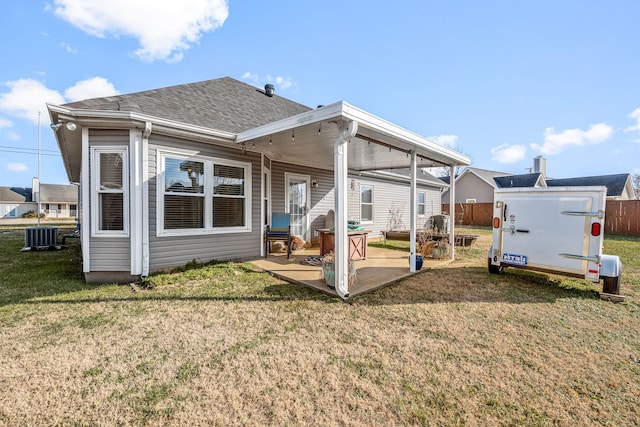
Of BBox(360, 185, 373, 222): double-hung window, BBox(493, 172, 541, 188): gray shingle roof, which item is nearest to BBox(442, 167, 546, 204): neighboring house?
BBox(493, 172, 541, 188): gray shingle roof

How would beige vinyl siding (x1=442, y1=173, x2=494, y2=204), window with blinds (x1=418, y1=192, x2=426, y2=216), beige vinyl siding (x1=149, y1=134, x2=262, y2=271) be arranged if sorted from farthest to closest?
beige vinyl siding (x1=442, y1=173, x2=494, y2=204), window with blinds (x1=418, y1=192, x2=426, y2=216), beige vinyl siding (x1=149, y1=134, x2=262, y2=271)

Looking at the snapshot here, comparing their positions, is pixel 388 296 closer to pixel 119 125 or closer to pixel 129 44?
pixel 119 125

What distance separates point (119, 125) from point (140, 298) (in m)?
2.89

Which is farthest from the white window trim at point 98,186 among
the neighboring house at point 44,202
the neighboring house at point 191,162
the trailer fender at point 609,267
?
the neighboring house at point 44,202

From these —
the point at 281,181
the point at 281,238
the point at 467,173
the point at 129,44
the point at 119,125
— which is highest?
the point at 129,44

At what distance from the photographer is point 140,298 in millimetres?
4312

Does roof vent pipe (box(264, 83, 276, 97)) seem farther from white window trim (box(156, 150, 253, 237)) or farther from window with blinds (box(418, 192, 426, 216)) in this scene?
window with blinds (box(418, 192, 426, 216))

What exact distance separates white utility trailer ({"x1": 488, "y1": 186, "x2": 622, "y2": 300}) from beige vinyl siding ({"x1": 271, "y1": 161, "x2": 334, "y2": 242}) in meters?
5.27

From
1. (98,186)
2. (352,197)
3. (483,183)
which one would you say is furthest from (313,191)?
(483,183)

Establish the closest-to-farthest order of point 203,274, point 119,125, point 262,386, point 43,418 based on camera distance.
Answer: point 43,418 < point 262,386 < point 119,125 < point 203,274

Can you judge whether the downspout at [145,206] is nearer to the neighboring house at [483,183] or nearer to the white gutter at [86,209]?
the white gutter at [86,209]

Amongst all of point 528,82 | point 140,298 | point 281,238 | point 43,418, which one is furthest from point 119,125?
point 528,82

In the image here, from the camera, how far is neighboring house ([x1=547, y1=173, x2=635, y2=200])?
2231cm

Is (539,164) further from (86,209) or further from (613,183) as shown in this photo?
(86,209)
